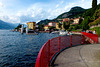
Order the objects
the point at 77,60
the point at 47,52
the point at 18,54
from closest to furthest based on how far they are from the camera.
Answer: the point at 47,52, the point at 77,60, the point at 18,54

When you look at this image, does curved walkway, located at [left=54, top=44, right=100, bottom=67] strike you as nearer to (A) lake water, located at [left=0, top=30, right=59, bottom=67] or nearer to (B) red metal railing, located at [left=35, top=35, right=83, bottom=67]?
(B) red metal railing, located at [left=35, top=35, right=83, bottom=67]

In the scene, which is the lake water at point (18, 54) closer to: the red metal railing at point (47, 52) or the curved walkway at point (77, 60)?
the red metal railing at point (47, 52)

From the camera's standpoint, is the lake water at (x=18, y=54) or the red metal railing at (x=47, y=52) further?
the lake water at (x=18, y=54)

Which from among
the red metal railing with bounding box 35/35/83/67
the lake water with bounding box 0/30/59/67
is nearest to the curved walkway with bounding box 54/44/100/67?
the red metal railing with bounding box 35/35/83/67

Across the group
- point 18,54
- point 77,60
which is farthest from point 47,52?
point 18,54

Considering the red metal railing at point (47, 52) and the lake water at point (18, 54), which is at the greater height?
the red metal railing at point (47, 52)

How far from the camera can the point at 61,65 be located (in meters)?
4.07

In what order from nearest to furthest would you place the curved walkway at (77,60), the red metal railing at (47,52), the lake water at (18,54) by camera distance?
the red metal railing at (47,52) < the curved walkway at (77,60) < the lake water at (18,54)

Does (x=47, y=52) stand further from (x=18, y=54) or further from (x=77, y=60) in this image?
(x=18, y=54)

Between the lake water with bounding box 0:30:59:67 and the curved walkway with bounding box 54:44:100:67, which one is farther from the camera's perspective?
the lake water with bounding box 0:30:59:67

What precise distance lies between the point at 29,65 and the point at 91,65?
6.63 meters

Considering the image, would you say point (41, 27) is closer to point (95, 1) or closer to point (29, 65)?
point (95, 1)

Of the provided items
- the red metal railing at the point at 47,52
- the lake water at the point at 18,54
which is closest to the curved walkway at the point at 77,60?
the red metal railing at the point at 47,52

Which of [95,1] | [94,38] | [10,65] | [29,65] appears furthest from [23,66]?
[95,1]
